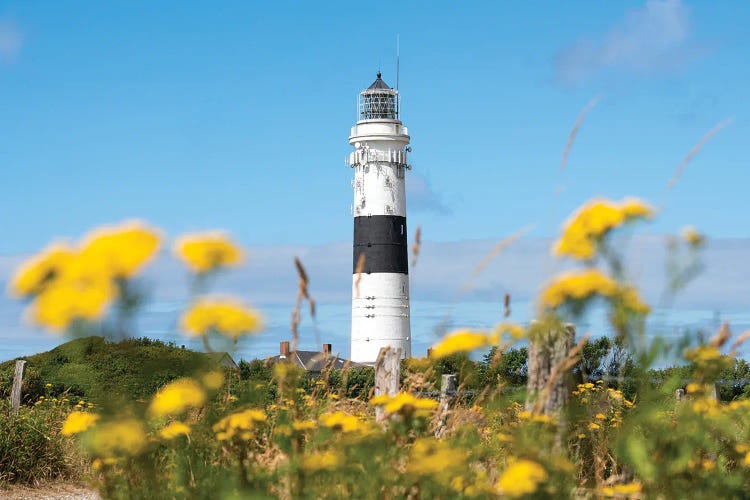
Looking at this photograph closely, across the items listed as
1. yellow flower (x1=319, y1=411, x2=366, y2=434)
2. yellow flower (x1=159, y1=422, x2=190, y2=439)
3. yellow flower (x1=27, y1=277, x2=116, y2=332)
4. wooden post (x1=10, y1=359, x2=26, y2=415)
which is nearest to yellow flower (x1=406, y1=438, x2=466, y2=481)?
yellow flower (x1=319, y1=411, x2=366, y2=434)

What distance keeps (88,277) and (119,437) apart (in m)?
0.60

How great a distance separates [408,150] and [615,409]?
70.5 feet

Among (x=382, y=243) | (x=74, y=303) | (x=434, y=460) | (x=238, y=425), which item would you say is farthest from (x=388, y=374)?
(x=382, y=243)

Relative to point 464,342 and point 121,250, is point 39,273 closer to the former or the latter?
point 121,250

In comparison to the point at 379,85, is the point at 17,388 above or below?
below

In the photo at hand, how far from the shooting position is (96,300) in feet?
8.03

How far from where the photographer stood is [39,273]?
2701mm

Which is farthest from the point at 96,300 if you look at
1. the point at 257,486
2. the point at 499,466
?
the point at 499,466

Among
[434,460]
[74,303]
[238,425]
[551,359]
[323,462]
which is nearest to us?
[74,303]

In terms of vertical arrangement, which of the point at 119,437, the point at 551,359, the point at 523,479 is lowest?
the point at 523,479

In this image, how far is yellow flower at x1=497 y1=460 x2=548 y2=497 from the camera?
2613mm

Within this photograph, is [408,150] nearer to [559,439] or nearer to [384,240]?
[384,240]

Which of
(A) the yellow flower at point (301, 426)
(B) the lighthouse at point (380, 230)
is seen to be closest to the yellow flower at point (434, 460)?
(A) the yellow flower at point (301, 426)

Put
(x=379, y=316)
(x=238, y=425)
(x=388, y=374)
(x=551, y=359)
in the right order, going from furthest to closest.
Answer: (x=379, y=316), (x=388, y=374), (x=551, y=359), (x=238, y=425)
